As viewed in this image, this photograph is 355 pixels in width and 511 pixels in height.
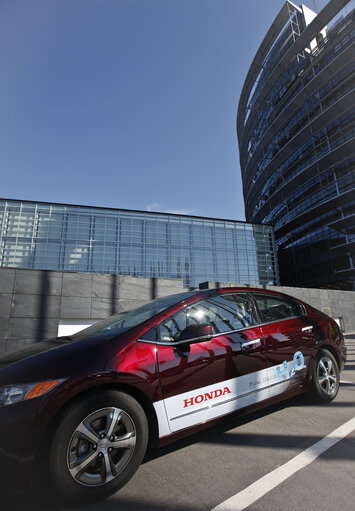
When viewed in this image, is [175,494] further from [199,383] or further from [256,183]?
[256,183]

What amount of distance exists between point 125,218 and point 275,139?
31.1 metres

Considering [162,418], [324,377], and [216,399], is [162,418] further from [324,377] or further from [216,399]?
[324,377]

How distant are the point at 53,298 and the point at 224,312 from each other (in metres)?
7.77

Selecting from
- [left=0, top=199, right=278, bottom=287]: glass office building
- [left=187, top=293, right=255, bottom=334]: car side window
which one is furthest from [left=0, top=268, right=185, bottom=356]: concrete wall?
[left=0, top=199, right=278, bottom=287]: glass office building

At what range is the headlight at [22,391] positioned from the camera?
1.59 metres

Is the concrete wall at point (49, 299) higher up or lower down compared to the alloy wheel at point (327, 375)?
higher up

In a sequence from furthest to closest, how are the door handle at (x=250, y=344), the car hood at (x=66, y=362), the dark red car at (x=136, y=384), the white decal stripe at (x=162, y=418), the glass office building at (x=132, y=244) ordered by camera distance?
1. the glass office building at (x=132, y=244)
2. the door handle at (x=250, y=344)
3. the white decal stripe at (x=162, y=418)
4. the car hood at (x=66, y=362)
5. the dark red car at (x=136, y=384)

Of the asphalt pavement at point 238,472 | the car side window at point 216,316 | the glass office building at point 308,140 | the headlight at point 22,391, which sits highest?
the glass office building at point 308,140

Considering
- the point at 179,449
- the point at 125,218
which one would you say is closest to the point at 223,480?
the point at 179,449

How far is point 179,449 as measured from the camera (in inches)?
90.0

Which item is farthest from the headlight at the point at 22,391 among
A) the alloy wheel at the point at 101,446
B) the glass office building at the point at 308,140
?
the glass office building at the point at 308,140

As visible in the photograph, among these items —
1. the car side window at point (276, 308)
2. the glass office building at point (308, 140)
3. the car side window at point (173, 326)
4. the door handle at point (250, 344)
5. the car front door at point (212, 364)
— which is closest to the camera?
the car front door at point (212, 364)

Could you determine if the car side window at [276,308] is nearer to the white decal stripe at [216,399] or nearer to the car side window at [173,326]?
the white decal stripe at [216,399]

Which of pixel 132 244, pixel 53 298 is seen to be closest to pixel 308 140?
pixel 132 244
